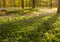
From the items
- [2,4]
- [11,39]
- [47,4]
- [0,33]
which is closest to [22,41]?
[11,39]

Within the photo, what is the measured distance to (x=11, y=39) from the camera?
24.0 ft

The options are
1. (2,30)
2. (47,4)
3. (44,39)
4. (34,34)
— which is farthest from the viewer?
(47,4)

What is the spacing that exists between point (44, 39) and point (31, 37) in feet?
2.19

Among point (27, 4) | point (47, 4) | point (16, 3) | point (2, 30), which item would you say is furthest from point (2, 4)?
point (2, 30)

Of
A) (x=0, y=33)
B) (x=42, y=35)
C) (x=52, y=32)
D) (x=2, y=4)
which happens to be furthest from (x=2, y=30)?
(x=2, y=4)

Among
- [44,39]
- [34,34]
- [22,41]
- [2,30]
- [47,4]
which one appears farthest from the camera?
[47,4]

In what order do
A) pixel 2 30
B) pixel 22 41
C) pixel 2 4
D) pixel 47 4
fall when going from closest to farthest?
pixel 22 41
pixel 2 30
pixel 2 4
pixel 47 4

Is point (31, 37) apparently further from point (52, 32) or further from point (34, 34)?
point (52, 32)

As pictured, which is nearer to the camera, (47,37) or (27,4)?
(47,37)

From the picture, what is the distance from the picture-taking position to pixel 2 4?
4444 centimetres

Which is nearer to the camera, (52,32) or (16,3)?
(52,32)

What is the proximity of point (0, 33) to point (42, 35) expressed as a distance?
2315mm

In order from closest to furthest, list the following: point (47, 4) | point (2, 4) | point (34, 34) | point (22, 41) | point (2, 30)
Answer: point (22, 41) < point (34, 34) < point (2, 30) < point (2, 4) < point (47, 4)

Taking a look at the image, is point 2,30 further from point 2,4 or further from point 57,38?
point 2,4
